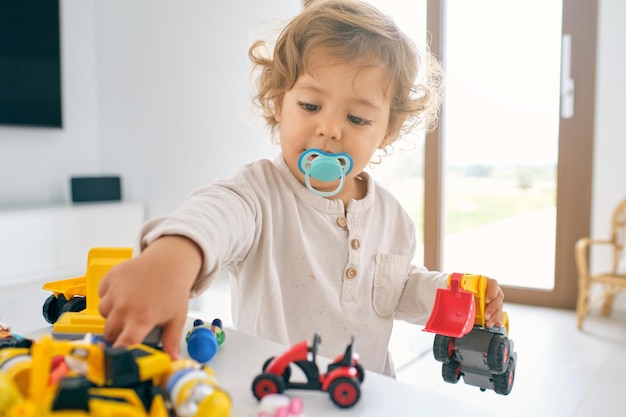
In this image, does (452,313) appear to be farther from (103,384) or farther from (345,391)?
(103,384)

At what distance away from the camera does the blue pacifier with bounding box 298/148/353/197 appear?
0.73 m

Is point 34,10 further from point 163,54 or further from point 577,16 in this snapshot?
point 577,16

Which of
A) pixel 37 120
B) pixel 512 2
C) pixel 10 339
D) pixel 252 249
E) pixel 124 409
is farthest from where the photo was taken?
pixel 37 120

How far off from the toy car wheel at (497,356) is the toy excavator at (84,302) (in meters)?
0.35

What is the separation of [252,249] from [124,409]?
1.64 feet

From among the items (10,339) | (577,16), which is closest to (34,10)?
(577,16)

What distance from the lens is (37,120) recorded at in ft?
10.1

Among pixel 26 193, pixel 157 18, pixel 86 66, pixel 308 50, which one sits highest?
pixel 157 18

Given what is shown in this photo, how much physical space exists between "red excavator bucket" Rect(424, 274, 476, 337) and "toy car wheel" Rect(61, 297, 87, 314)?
344 mm

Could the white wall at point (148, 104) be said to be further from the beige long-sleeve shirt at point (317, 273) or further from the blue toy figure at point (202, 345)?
the blue toy figure at point (202, 345)

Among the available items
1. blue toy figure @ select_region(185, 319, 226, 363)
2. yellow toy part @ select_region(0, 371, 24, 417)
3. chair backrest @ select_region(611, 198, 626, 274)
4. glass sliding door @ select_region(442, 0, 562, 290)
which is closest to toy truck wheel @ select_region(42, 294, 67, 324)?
blue toy figure @ select_region(185, 319, 226, 363)

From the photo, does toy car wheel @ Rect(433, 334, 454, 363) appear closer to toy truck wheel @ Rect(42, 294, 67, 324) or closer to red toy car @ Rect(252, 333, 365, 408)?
red toy car @ Rect(252, 333, 365, 408)

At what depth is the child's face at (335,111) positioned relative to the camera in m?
0.75

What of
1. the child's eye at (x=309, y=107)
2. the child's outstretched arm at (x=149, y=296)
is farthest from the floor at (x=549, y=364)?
the child's outstretched arm at (x=149, y=296)
